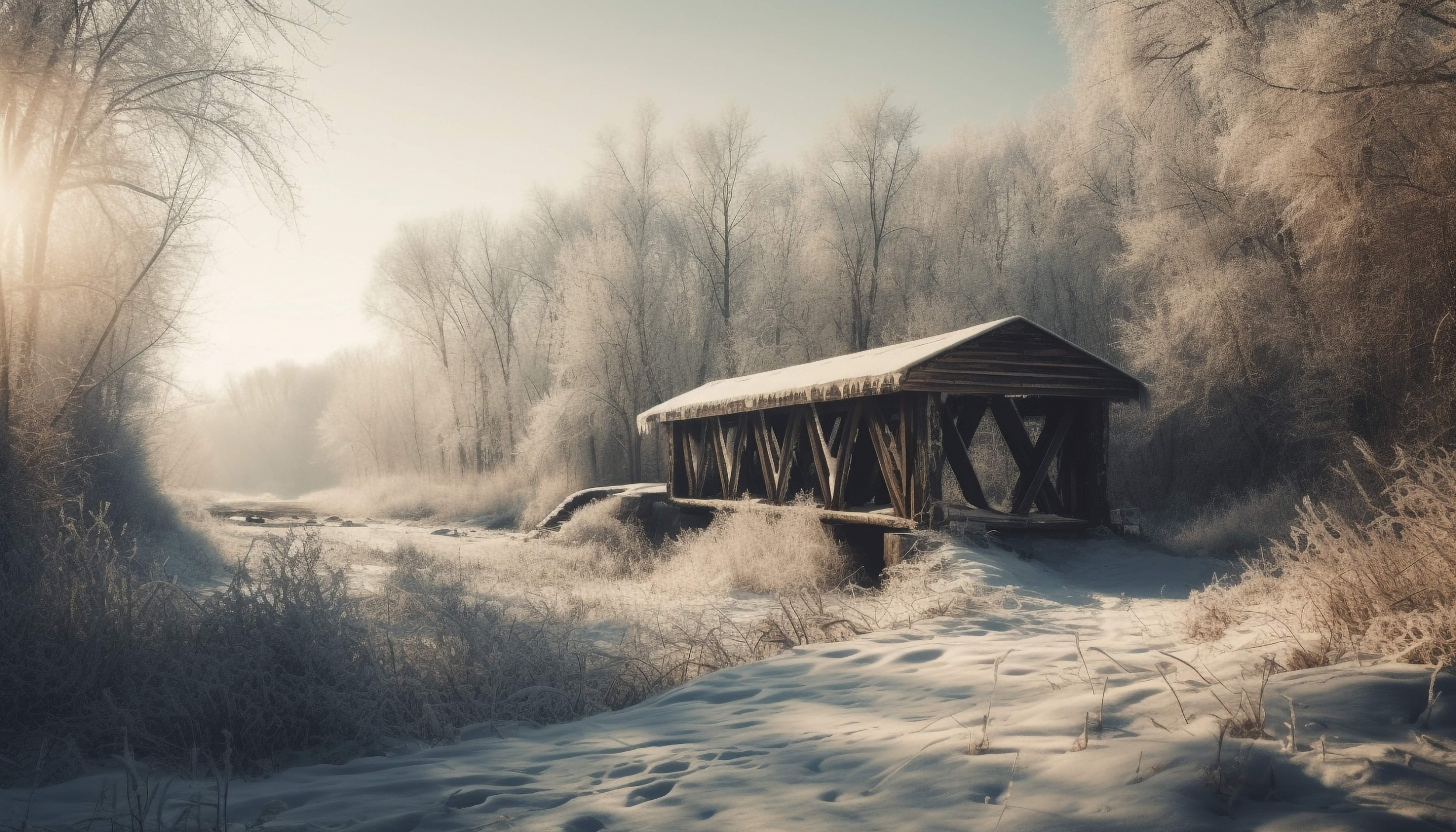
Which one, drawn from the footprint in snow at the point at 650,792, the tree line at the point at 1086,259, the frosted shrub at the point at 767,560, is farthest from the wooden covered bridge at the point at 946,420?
the footprint in snow at the point at 650,792

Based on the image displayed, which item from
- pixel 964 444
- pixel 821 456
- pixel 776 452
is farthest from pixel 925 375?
pixel 776 452

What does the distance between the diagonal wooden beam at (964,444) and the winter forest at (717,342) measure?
271cm

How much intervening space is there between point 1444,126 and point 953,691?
11919mm

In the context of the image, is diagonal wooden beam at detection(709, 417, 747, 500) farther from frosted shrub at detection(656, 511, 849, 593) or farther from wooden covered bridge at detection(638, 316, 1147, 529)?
frosted shrub at detection(656, 511, 849, 593)

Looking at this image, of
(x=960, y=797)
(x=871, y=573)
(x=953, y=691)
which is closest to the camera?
(x=960, y=797)

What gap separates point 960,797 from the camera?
2.52m

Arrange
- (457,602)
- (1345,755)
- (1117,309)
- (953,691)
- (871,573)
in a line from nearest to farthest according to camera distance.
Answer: (1345,755) < (953,691) < (457,602) < (871,573) < (1117,309)

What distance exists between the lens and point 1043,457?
11234 mm

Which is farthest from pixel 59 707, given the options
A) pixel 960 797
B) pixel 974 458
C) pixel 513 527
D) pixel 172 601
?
pixel 513 527

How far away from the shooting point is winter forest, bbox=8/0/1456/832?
13.4ft

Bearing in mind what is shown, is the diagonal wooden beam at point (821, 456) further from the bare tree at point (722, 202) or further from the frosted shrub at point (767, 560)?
the bare tree at point (722, 202)

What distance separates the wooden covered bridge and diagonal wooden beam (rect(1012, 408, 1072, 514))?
0.02 meters

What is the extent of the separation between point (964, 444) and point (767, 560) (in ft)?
10.7

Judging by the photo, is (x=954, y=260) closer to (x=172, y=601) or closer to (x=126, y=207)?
(x=126, y=207)
